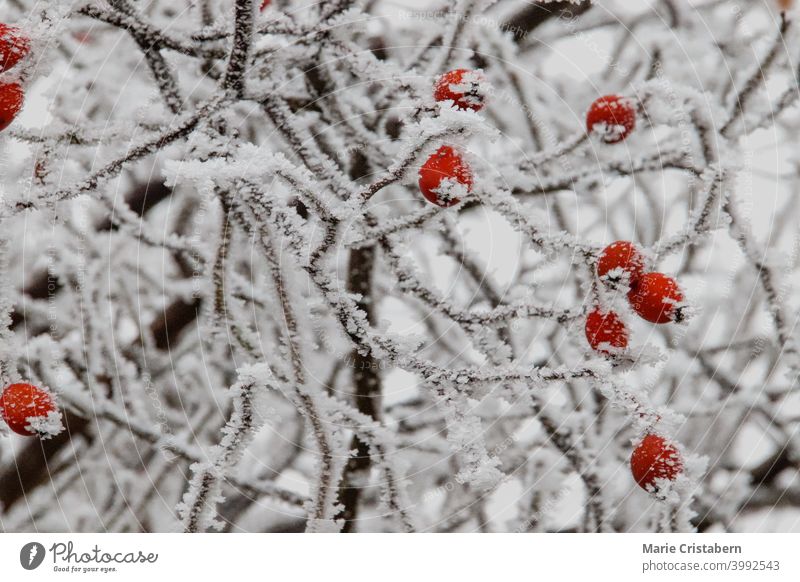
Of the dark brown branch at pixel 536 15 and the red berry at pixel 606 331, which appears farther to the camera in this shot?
the dark brown branch at pixel 536 15

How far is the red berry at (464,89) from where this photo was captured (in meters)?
0.38

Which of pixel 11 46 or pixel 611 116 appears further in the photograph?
pixel 611 116

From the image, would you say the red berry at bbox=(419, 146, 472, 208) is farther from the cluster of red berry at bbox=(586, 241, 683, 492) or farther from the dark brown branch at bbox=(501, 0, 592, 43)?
the dark brown branch at bbox=(501, 0, 592, 43)

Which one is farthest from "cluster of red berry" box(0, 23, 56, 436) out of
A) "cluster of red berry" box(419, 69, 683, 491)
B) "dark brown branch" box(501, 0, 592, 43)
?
"dark brown branch" box(501, 0, 592, 43)

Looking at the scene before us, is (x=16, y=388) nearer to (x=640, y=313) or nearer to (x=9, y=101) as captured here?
(x=9, y=101)

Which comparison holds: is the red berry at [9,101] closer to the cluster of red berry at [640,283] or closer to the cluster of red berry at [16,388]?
the cluster of red berry at [16,388]

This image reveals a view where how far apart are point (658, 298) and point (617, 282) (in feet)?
0.09

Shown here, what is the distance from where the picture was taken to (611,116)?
21.0 inches

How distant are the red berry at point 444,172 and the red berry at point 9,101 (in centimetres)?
30

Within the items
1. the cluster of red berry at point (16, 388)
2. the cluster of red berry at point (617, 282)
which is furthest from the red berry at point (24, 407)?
the cluster of red berry at point (617, 282)

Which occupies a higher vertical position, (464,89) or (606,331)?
(464,89)

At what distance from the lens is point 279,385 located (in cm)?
→ 50
